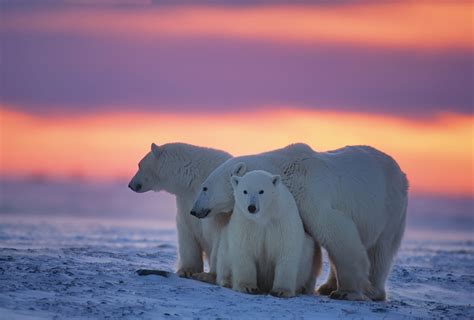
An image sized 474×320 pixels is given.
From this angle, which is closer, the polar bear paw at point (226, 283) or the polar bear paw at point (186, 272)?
the polar bear paw at point (226, 283)

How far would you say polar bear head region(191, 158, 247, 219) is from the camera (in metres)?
9.48

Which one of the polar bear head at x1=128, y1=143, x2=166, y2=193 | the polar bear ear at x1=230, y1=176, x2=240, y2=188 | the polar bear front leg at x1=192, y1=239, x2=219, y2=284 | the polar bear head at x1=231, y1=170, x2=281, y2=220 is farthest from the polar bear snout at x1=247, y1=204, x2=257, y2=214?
the polar bear head at x1=128, y1=143, x2=166, y2=193

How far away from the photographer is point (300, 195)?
968cm

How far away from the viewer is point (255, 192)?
28.9 feet

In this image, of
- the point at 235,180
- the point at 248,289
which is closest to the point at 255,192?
the point at 235,180

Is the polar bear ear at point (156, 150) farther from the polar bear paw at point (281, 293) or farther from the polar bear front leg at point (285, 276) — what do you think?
the polar bear paw at point (281, 293)

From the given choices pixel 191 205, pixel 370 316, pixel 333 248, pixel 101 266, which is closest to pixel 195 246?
pixel 191 205

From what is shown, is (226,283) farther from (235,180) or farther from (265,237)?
(235,180)

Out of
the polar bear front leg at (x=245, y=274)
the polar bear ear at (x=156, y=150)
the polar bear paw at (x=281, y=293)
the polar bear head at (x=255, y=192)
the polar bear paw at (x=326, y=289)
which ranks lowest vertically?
the polar bear paw at (x=326, y=289)

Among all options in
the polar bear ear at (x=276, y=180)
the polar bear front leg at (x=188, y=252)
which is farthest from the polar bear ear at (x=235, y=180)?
the polar bear front leg at (x=188, y=252)

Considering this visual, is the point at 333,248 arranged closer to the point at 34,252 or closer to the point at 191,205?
the point at 191,205

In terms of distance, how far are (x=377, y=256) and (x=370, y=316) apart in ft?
6.65

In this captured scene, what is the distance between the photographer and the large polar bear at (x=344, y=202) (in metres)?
9.55

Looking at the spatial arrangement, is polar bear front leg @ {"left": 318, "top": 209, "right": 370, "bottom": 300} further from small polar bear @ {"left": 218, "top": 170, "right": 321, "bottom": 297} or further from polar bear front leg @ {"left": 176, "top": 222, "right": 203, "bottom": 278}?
polar bear front leg @ {"left": 176, "top": 222, "right": 203, "bottom": 278}
